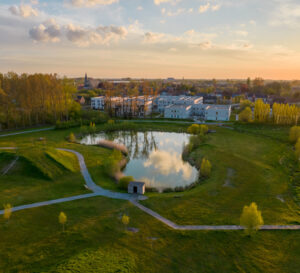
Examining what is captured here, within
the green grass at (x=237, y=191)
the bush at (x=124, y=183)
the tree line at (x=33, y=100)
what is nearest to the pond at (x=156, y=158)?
the green grass at (x=237, y=191)

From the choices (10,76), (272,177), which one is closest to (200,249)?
(272,177)

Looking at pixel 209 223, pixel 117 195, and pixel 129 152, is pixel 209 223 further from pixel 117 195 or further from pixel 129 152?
pixel 129 152

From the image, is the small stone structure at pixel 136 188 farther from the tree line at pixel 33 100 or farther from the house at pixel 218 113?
the house at pixel 218 113

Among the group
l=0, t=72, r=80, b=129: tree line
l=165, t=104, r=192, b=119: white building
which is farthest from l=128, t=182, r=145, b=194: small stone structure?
l=165, t=104, r=192, b=119: white building

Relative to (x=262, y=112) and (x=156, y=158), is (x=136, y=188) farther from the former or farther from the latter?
(x=262, y=112)

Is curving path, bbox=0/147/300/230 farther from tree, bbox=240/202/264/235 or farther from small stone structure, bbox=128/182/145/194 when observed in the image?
tree, bbox=240/202/264/235

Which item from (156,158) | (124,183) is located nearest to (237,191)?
(124,183)
